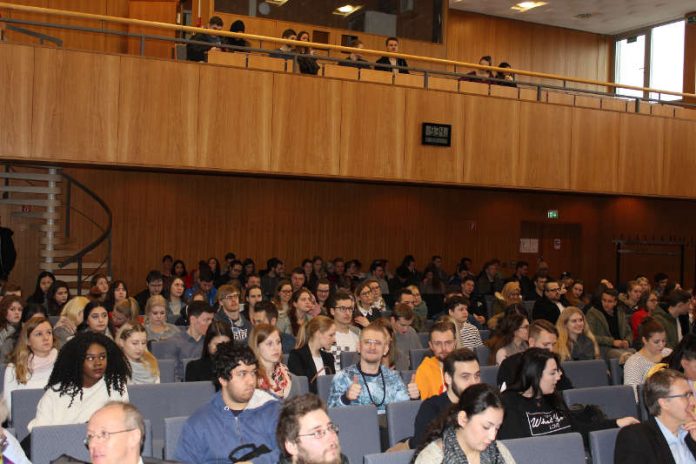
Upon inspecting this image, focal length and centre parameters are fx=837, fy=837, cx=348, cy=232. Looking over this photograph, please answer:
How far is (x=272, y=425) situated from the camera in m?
4.07

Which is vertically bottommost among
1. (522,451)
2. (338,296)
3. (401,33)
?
(522,451)

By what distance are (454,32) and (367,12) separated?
311 cm

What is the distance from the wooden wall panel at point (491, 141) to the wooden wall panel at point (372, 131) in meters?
1.12

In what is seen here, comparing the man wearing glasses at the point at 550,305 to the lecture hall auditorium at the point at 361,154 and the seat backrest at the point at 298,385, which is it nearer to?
the lecture hall auditorium at the point at 361,154

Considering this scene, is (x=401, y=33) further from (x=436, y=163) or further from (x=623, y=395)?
(x=623, y=395)

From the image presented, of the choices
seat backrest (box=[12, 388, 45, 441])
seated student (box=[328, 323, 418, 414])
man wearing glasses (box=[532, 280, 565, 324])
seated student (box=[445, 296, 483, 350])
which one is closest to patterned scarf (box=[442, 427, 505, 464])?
seated student (box=[328, 323, 418, 414])

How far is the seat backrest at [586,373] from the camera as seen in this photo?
260 inches

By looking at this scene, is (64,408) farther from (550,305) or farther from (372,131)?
(372,131)

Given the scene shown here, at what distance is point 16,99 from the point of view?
941 centimetres

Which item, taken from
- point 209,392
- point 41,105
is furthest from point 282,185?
point 209,392

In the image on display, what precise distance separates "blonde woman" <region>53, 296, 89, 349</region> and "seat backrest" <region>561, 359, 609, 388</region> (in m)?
3.93

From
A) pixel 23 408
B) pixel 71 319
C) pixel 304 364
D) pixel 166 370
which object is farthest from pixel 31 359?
pixel 304 364

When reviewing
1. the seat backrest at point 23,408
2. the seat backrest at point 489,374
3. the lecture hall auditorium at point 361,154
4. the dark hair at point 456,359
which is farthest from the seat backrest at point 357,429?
the seat backrest at point 23,408

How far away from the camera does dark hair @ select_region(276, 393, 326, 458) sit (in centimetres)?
321
